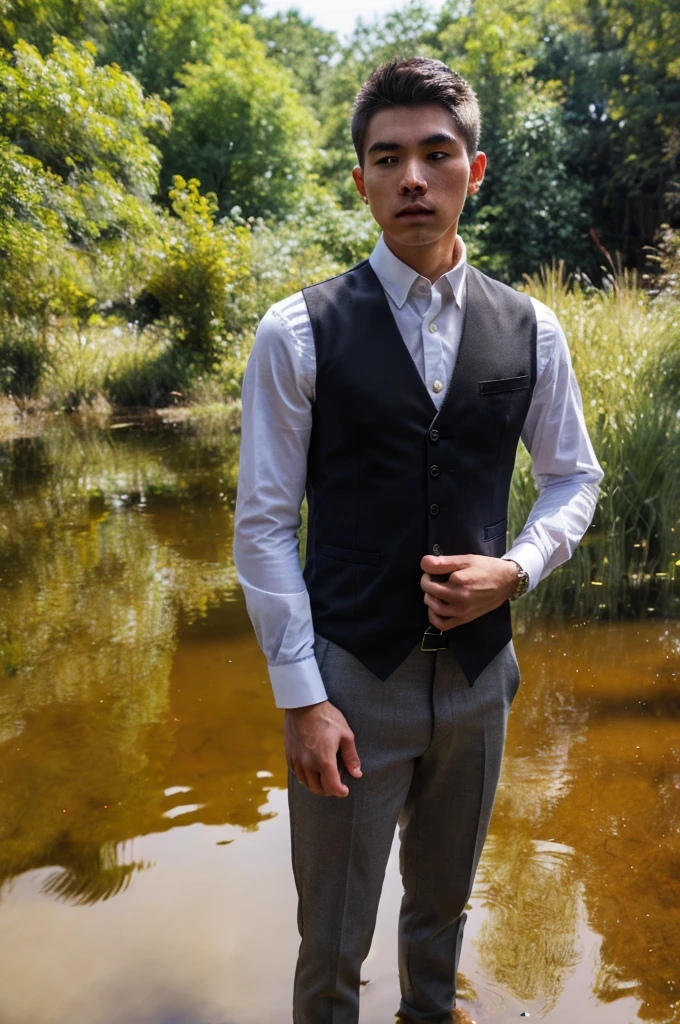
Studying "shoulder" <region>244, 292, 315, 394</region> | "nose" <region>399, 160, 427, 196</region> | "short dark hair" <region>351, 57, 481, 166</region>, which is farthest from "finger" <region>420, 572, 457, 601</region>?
"short dark hair" <region>351, 57, 481, 166</region>

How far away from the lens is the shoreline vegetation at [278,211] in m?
4.47

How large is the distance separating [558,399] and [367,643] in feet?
1.73

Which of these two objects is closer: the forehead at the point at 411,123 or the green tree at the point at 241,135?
the forehead at the point at 411,123

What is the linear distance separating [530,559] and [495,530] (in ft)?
0.24

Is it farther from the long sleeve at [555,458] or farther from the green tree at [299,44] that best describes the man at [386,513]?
the green tree at [299,44]

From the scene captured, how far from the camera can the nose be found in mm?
1382

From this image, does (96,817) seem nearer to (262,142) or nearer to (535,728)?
(535,728)

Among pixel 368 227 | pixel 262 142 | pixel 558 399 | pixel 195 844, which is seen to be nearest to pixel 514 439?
pixel 558 399

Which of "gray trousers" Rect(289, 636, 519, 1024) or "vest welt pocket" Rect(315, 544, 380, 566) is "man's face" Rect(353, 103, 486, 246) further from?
"gray trousers" Rect(289, 636, 519, 1024)

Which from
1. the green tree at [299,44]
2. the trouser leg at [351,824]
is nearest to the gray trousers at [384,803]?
the trouser leg at [351,824]

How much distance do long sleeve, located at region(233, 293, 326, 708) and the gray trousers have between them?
0.08m

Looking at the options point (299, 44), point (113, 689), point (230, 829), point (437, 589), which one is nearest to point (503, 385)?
point (437, 589)

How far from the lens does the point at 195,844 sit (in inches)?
101

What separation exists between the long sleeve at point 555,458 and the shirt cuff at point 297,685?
0.39 m
